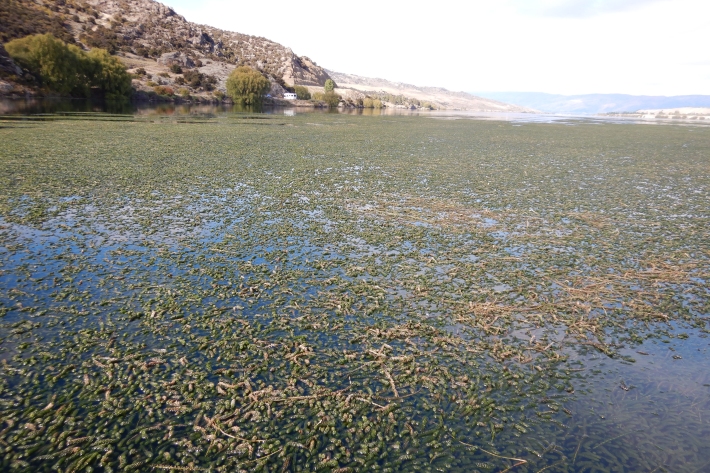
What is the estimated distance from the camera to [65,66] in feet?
249

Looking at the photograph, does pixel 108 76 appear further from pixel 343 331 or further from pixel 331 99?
pixel 343 331

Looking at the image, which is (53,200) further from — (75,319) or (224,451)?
(224,451)

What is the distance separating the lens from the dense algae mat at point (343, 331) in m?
5.38

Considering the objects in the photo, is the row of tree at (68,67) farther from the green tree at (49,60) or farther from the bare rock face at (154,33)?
the bare rock face at (154,33)

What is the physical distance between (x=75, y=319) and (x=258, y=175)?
14549 mm

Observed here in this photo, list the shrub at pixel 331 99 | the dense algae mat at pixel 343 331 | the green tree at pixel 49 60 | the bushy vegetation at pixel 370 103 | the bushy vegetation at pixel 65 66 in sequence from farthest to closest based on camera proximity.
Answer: the bushy vegetation at pixel 370 103 < the shrub at pixel 331 99 < the bushy vegetation at pixel 65 66 < the green tree at pixel 49 60 < the dense algae mat at pixel 343 331

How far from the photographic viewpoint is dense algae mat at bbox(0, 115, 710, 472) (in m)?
5.38

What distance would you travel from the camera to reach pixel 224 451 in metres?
5.13

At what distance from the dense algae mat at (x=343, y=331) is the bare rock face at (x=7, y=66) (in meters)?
78.9

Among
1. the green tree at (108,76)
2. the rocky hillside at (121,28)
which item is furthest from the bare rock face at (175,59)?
the green tree at (108,76)

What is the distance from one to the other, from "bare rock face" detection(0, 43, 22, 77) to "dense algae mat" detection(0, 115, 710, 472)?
7888 centimetres

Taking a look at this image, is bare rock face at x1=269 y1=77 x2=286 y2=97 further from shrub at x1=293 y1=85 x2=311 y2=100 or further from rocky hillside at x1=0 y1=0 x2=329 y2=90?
rocky hillside at x1=0 y1=0 x2=329 y2=90

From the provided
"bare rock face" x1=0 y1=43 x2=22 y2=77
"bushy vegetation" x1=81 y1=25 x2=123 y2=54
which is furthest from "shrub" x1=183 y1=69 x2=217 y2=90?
"bare rock face" x1=0 y1=43 x2=22 y2=77

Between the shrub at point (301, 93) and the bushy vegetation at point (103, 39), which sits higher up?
the bushy vegetation at point (103, 39)
